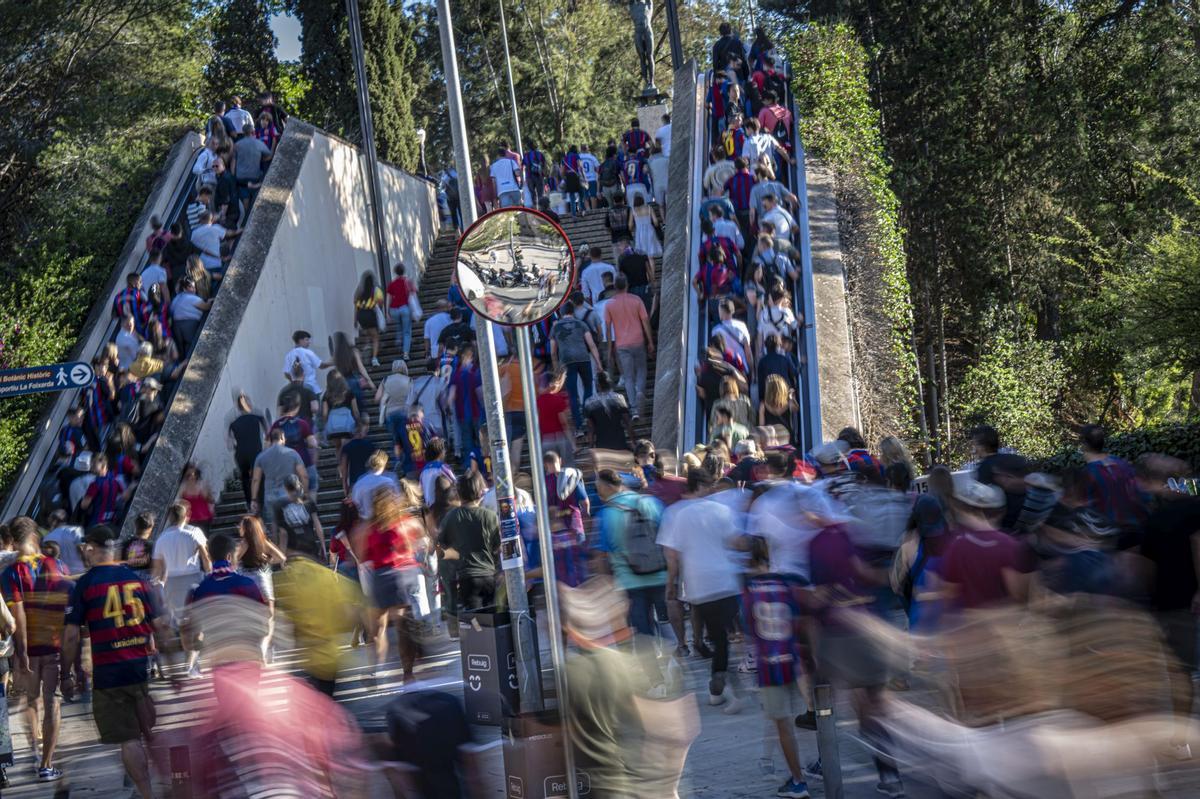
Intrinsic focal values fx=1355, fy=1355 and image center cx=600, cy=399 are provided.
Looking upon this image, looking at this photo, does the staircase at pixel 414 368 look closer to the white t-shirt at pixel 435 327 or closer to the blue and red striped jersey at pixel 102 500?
the white t-shirt at pixel 435 327

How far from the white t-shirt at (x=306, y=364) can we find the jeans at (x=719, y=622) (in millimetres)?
8387

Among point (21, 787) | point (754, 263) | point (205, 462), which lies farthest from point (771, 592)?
point (205, 462)

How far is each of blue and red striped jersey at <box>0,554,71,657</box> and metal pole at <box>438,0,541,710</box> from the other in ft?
11.4

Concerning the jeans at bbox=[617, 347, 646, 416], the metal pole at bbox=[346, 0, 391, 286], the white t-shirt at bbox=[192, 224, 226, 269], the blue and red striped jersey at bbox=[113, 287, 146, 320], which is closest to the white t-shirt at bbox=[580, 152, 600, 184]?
the metal pole at bbox=[346, 0, 391, 286]

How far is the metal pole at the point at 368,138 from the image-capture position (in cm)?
2148

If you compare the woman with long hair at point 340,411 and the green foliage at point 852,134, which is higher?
the green foliage at point 852,134

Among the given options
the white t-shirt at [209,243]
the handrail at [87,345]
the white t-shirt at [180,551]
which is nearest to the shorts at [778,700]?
the white t-shirt at [180,551]

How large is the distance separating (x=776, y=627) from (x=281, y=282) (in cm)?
1468

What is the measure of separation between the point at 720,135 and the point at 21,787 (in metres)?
14.7

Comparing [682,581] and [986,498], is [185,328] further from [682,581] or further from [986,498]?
[986,498]

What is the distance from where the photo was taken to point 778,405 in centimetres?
1414

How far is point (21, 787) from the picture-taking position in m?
9.87

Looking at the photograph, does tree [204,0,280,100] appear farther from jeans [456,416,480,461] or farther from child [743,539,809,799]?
child [743,539,809,799]

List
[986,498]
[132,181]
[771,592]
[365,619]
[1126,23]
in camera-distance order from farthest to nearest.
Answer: [1126,23] → [132,181] → [365,619] → [771,592] → [986,498]
